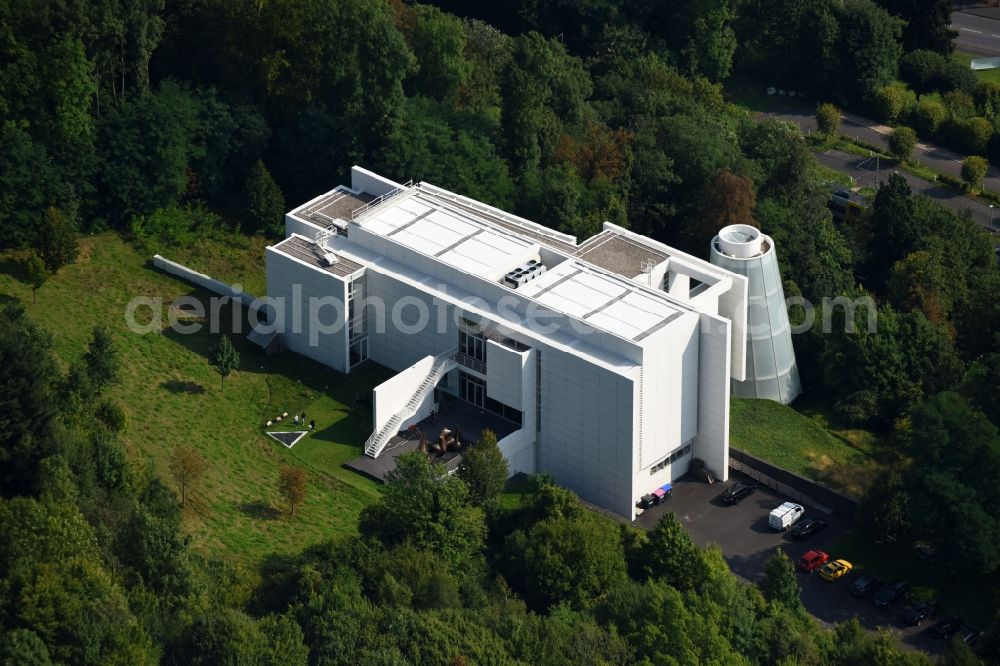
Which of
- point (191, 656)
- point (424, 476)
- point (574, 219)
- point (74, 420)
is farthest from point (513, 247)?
point (191, 656)

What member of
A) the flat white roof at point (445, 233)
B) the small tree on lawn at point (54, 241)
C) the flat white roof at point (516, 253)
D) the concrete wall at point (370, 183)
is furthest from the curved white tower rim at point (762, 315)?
the small tree on lawn at point (54, 241)

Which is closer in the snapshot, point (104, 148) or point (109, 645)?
point (109, 645)

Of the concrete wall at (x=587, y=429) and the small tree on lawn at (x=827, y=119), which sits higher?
the small tree on lawn at (x=827, y=119)

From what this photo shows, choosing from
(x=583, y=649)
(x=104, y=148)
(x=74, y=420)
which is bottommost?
(x=583, y=649)

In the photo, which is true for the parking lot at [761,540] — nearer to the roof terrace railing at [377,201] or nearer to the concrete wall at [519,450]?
the concrete wall at [519,450]

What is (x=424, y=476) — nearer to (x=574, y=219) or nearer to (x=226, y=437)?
(x=226, y=437)
